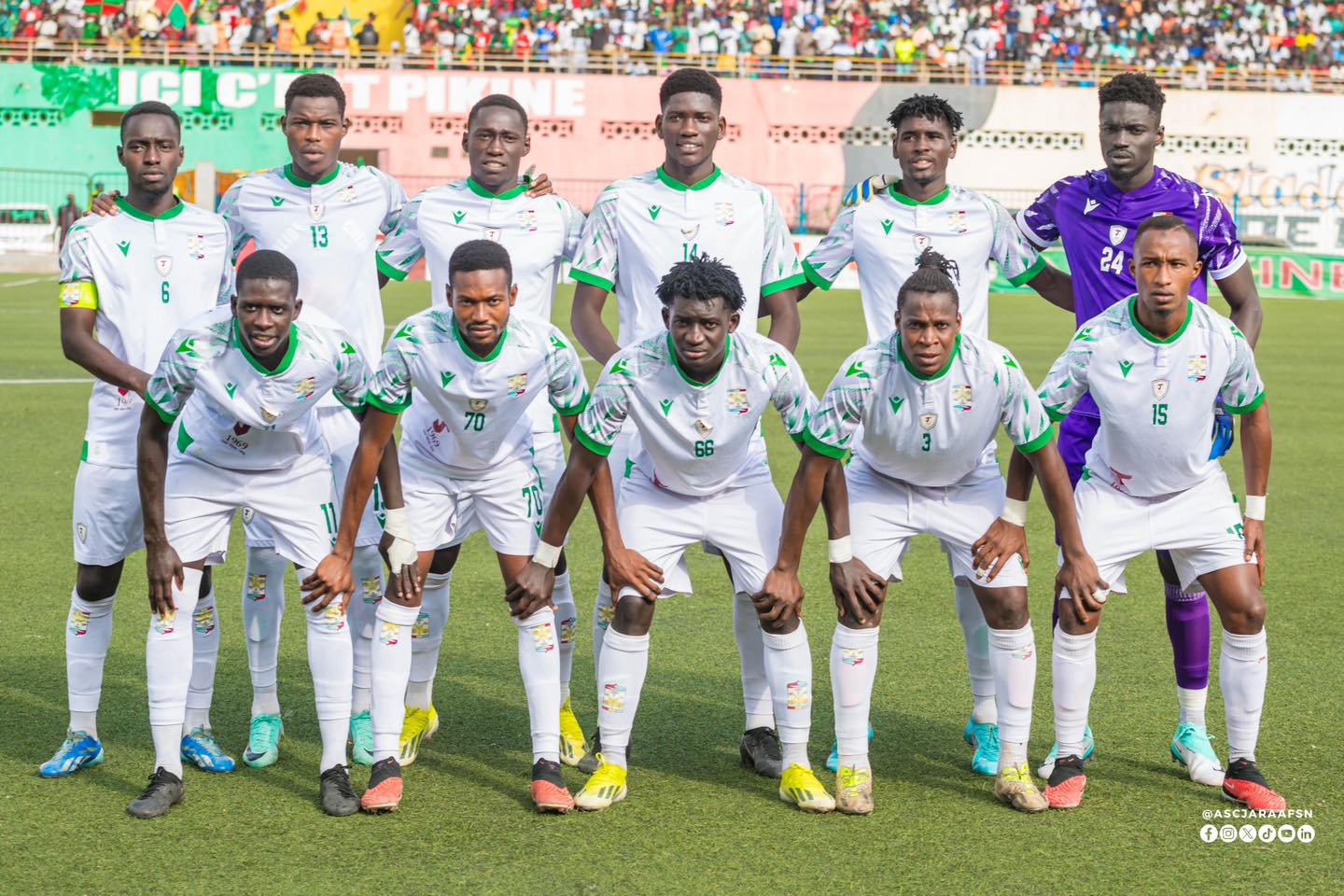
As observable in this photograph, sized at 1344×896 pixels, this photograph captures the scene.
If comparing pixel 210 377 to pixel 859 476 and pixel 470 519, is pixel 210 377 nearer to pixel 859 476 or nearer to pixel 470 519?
pixel 470 519

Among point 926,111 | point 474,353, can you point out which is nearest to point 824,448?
point 474,353

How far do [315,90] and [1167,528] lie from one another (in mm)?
3851

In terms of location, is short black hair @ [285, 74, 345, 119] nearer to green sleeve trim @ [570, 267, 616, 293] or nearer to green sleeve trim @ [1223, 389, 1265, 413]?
green sleeve trim @ [570, 267, 616, 293]

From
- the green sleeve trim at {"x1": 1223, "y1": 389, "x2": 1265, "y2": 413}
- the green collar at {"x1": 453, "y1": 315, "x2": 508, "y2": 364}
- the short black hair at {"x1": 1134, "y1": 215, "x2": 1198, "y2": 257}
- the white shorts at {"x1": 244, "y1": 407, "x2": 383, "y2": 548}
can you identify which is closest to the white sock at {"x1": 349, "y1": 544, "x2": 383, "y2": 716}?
the white shorts at {"x1": 244, "y1": 407, "x2": 383, "y2": 548}

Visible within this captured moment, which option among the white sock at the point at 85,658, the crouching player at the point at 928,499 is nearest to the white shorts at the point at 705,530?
the crouching player at the point at 928,499

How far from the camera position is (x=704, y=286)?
17.5ft

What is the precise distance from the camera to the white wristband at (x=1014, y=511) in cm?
559

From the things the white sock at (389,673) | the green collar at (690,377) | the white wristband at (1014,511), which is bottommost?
the white sock at (389,673)

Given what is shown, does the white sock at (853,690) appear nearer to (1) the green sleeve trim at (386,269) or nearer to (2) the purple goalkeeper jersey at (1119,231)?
(2) the purple goalkeeper jersey at (1119,231)

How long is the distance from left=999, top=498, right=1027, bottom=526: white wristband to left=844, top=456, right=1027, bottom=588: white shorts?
0.06 meters

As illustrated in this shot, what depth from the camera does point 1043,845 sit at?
16.8 ft

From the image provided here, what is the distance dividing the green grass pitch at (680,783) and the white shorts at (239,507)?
92 cm

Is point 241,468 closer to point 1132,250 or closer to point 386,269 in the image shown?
point 386,269

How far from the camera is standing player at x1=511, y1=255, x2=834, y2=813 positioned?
546 cm
